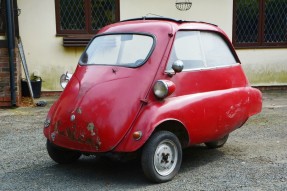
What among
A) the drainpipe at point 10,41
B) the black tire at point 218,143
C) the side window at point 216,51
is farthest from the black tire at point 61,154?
the drainpipe at point 10,41

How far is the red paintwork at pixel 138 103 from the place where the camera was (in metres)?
4.30

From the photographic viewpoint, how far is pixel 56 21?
1049 centimetres

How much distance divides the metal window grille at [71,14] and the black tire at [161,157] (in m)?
6.80

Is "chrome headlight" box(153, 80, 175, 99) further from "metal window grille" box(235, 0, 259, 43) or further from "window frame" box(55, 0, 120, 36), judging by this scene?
"metal window grille" box(235, 0, 259, 43)

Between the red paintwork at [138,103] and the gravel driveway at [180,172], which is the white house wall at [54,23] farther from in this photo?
the red paintwork at [138,103]

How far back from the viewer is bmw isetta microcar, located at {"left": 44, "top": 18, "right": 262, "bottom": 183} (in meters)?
4.32

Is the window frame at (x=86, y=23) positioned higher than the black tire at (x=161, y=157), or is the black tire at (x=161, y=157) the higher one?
the window frame at (x=86, y=23)

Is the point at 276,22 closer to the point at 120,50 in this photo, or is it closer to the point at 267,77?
the point at 267,77

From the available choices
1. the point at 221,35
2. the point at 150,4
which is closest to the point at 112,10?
the point at 150,4

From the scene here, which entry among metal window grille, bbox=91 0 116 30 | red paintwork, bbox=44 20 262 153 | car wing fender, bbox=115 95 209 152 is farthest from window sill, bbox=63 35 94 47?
car wing fender, bbox=115 95 209 152

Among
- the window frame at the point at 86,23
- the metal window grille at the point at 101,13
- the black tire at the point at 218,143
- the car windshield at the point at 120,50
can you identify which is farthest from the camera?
the metal window grille at the point at 101,13

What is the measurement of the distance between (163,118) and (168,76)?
508 millimetres

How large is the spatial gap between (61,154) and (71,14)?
6.25 meters

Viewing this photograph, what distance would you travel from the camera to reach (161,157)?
4.48 meters
